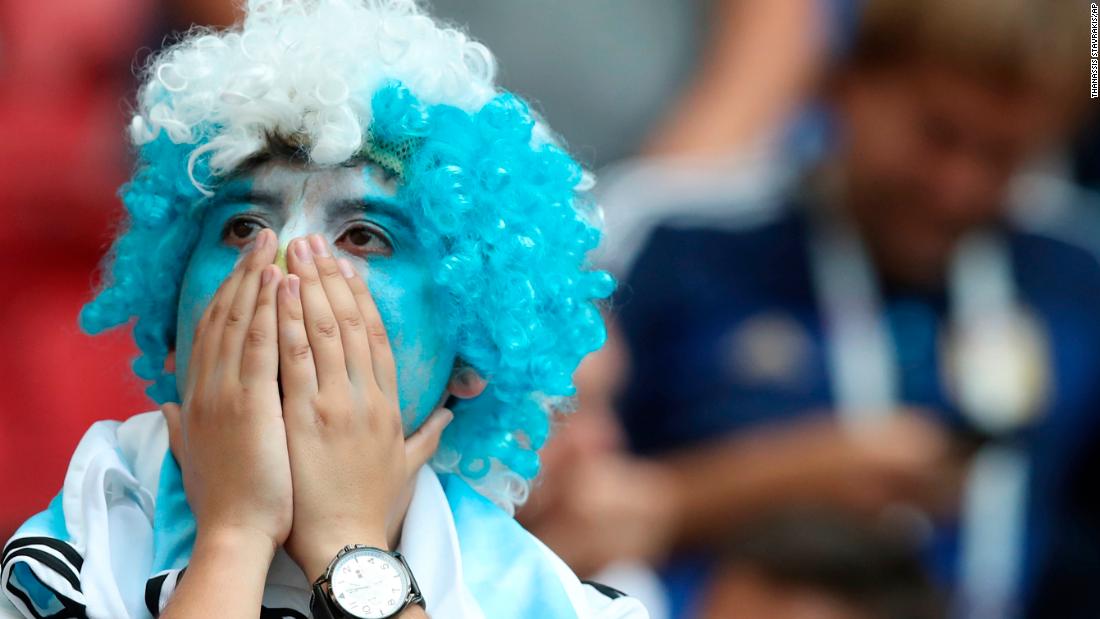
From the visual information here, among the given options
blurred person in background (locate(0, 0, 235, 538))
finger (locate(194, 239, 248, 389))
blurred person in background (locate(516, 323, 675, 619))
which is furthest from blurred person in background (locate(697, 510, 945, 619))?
finger (locate(194, 239, 248, 389))

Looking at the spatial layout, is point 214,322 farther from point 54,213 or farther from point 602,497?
point 54,213

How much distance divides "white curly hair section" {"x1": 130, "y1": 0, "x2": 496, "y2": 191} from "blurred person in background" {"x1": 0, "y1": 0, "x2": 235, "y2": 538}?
154cm

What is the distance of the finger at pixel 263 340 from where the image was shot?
148 cm

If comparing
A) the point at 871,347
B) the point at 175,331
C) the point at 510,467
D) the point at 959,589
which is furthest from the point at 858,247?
the point at 175,331

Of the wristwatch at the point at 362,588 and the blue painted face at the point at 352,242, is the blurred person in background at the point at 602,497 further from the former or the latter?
the wristwatch at the point at 362,588

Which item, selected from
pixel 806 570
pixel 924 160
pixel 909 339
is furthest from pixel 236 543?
pixel 924 160

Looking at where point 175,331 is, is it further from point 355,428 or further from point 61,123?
point 61,123

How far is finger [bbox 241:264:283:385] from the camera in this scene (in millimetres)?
1484

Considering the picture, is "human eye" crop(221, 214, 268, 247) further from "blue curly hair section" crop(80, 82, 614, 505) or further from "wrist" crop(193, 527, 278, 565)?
"wrist" crop(193, 527, 278, 565)

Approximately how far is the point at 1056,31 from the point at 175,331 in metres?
2.18

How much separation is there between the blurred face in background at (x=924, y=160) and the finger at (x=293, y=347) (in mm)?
2042

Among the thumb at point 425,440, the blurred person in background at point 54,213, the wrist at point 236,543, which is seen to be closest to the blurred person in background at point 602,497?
the blurred person in background at point 54,213

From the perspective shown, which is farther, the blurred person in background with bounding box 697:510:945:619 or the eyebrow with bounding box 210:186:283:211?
the blurred person in background with bounding box 697:510:945:619

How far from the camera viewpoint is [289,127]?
1.59m
